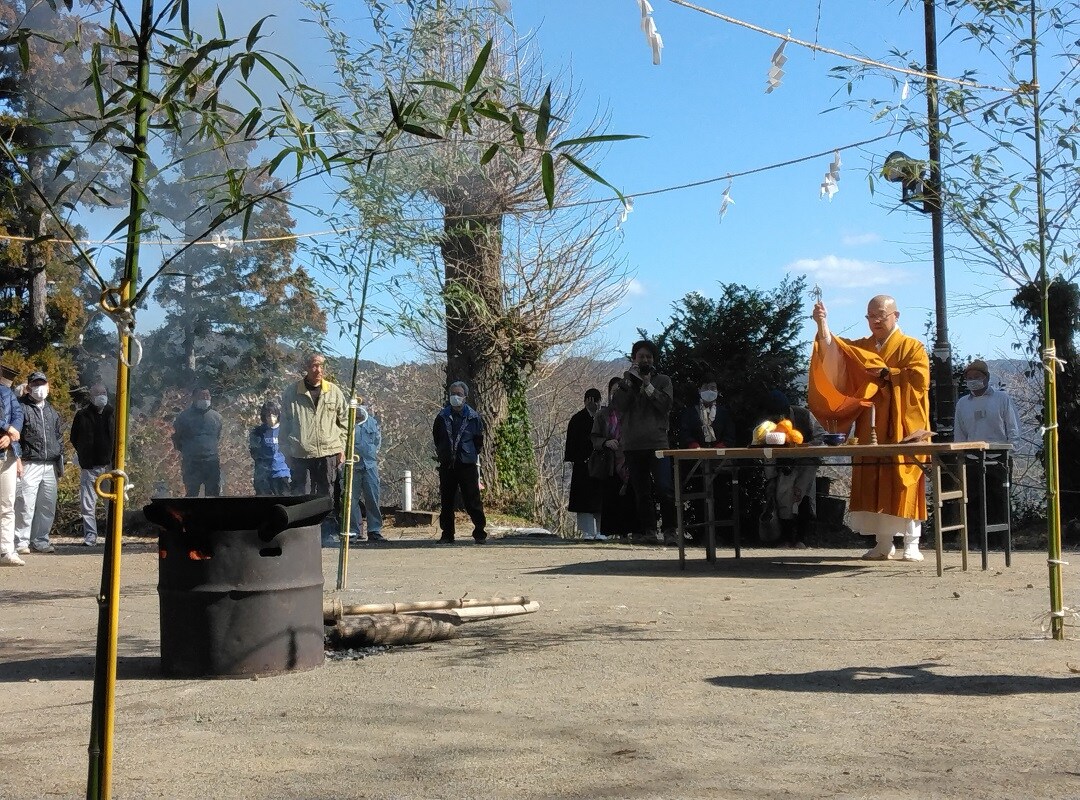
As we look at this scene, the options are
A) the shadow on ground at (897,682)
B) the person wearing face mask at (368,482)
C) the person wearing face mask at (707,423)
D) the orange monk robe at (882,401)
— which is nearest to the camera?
the shadow on ground at (897,682)

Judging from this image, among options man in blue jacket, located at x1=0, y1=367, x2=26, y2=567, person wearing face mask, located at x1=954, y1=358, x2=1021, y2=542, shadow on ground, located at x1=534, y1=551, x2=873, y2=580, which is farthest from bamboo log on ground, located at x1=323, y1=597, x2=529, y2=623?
person wearing face mask, located at x1=954, y1=358, x2=1021, y2=542

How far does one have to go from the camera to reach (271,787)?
154 inches

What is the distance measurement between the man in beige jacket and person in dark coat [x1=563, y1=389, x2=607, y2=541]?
345 cm

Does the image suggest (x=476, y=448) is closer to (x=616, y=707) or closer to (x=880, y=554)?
(x=880, y=554)

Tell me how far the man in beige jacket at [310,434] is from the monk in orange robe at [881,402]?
507cm

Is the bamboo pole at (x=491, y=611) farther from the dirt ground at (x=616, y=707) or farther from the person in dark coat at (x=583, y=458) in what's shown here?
the person in dark coat at (x=583, y=458)

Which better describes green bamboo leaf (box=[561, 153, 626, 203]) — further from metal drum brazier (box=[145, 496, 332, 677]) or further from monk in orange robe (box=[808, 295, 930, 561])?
monk in orange robe (box=[808, 295, 930, 561])

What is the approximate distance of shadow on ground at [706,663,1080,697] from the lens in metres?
5.20

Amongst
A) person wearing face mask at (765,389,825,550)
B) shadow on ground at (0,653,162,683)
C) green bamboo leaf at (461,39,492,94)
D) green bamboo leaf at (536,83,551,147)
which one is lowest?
shadow on ground at (0,653,162,683)

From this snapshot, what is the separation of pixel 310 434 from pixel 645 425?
367cm

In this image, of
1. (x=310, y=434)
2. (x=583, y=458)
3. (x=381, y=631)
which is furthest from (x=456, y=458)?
(x=381, y=631)

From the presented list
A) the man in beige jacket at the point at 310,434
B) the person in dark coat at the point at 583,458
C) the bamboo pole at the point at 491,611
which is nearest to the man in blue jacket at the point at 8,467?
the man in beige jacket at the point at 310,434

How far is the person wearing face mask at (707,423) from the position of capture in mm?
13602

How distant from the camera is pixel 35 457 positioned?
13328 mm
